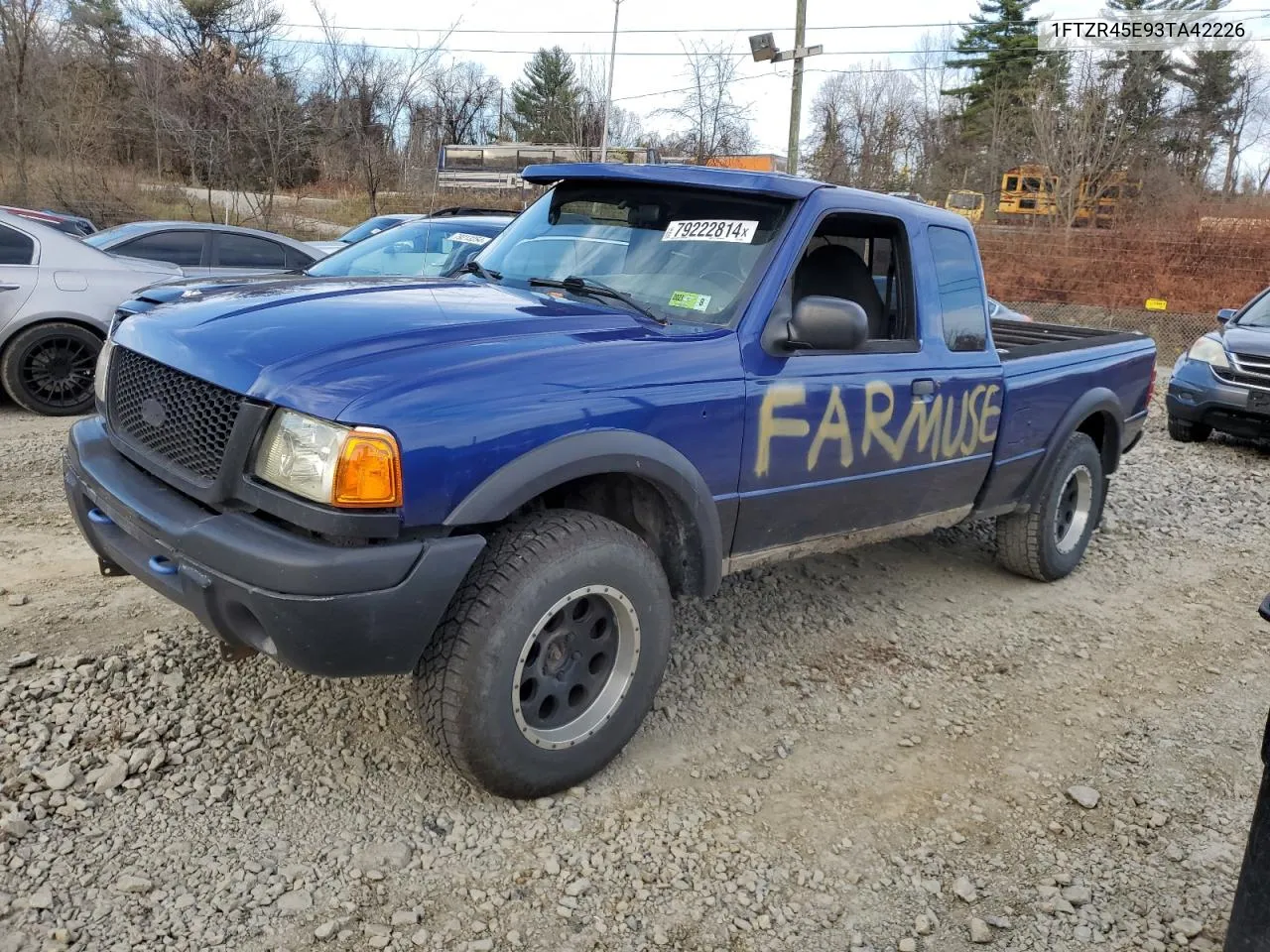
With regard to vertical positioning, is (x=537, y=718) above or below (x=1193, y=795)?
above

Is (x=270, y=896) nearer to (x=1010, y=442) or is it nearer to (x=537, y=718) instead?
(x=537, y=718)

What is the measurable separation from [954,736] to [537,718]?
1641 mm

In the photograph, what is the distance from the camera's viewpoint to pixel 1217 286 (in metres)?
16.3

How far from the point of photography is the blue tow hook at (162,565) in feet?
8.68

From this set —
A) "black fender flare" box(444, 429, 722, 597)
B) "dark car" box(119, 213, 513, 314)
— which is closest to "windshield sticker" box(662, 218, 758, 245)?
"black fender flare" box(444, 429, 722, 597)

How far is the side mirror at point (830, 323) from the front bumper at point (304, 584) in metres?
1.37

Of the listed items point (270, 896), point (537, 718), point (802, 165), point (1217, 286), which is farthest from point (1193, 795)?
point (802, 165)

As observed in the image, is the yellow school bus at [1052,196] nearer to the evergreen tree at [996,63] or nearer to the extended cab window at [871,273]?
the evergreen tree at [996,63]

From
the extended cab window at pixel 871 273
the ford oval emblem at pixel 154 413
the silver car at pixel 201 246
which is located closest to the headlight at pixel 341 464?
the ford oval emblem at pixel 154 413

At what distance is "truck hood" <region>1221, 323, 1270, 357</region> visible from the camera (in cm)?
865

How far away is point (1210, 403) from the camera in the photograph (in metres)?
8.84

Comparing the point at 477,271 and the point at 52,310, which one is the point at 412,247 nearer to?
the point at 52,310

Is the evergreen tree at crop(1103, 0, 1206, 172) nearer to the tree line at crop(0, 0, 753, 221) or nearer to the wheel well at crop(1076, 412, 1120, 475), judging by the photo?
the tree line at crop(0, 0, 753, 221)

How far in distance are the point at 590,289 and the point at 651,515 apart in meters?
0.89
